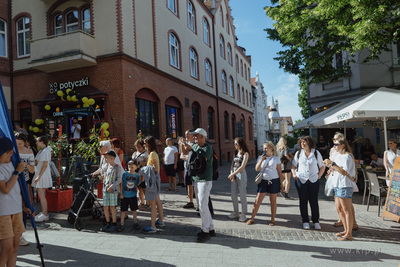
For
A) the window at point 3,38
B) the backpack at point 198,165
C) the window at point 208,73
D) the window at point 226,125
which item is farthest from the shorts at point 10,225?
the window at point 226,125

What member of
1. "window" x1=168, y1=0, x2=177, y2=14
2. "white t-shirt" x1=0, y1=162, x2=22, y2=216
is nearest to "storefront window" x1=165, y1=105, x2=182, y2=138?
"window" x1=168, y1=0, x2=177, y2=14

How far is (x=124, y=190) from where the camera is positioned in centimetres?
571

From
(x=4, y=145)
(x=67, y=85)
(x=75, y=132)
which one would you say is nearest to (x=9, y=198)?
(x=4, y=145)

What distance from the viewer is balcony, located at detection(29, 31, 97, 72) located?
472 inches

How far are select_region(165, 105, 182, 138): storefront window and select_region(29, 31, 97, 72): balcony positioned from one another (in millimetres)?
5501

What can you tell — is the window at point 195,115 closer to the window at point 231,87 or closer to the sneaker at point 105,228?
the window at point 231,87

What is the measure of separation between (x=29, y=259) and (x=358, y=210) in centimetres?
694

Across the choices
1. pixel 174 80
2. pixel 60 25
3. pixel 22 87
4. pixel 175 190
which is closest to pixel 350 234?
pixel 175 190

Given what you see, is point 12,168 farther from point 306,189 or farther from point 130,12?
point 130,12

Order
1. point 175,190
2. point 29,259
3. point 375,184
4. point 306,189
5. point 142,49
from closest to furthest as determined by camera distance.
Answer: point 29,259 → point 306,189 → point 375,184 → point 175,190 → point 142,49

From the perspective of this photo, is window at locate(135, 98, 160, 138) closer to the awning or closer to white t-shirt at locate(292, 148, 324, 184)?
the awning

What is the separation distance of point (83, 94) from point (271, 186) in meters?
10.1

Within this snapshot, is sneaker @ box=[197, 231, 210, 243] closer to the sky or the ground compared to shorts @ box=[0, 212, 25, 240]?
closer to the ground

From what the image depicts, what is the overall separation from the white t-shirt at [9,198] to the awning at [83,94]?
9.60 m
